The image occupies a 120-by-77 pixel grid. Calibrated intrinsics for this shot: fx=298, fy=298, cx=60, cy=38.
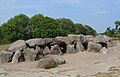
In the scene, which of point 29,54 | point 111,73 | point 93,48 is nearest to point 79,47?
point 93,48

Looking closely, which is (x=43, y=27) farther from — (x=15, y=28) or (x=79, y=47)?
(x=79, y=47)

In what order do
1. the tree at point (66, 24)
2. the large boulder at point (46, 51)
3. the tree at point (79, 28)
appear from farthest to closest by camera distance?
the tree at point (79, 28)
the tree at point (66, 24)
the large boulder at point (46, 51)

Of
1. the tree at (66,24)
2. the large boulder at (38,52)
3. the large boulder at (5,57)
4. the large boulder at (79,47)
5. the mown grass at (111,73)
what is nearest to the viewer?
the mown grass at (111,73)

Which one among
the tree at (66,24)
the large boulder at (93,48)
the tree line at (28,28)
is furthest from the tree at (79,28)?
the large boulder at (93,48)

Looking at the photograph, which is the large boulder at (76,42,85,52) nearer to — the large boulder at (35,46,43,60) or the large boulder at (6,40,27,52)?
the large boulder at (35,46,43,60)

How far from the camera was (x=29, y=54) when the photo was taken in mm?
20984

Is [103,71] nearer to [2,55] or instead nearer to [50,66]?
[50,66]

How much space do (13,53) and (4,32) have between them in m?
28.3

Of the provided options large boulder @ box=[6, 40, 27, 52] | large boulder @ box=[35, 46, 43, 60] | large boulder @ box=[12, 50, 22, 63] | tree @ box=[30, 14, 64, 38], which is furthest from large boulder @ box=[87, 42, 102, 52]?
tree @ box=[30, 14, 64, 38]

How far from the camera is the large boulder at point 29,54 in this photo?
20936 mm

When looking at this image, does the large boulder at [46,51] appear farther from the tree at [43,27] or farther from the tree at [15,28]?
the tree at [15,28]

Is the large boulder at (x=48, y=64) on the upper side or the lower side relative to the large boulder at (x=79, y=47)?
lower

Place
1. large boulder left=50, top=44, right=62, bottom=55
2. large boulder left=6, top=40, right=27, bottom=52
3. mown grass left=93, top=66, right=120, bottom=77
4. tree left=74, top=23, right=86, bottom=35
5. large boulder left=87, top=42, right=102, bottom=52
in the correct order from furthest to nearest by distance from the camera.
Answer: tree left=74, top=23, right=86, bottom=35
large boulder left=87, top=42, right=102, bottom=52
large boulder left=50, top=44, right=62, bottom=55
large boulder left=6, top=40, right=27, bottom=52
mown grass left=93, top=66, right=120, bottom=77

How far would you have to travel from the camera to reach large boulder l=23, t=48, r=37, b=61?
68.7 feet
